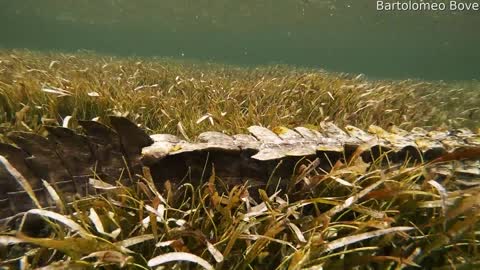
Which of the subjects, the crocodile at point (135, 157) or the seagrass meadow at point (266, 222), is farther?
the crocodile at point (135, 157)

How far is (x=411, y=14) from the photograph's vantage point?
3856cm

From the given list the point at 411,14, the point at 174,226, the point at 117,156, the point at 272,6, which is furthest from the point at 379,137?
the point at 411,14

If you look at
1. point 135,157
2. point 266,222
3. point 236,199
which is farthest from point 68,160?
point 266,222

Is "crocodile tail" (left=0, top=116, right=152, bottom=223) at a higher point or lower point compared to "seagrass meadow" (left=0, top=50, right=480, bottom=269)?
higher

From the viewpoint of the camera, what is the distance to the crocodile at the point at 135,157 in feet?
5.41

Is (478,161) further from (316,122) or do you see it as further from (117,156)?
(117,156)

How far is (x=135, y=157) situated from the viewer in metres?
1.80

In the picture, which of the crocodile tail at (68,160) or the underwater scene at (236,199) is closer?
the underwater scene at (236,199)

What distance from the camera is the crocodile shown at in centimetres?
165

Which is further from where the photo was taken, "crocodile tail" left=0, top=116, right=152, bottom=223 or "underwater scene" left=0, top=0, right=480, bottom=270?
"crocodile tail" left=0, top=116, right=152, bottom=223

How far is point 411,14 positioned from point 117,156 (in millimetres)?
46149

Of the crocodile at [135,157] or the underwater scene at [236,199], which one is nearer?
the underwater scene at [236,199]

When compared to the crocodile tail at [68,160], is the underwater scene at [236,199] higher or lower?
lower

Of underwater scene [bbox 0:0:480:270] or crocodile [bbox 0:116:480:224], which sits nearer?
underwater scene [bbox 0:0:480:270]
